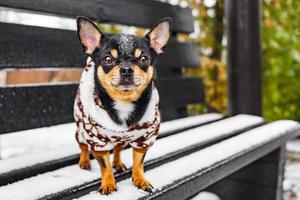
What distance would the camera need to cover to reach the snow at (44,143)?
1402mm

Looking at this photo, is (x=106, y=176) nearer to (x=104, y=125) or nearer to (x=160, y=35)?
(x=104, y=125)

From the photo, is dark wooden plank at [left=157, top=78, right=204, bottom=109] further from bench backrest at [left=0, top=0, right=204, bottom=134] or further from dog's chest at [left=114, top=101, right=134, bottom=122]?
dog's chest at [left=114, top=101, right=134, bottom=122]

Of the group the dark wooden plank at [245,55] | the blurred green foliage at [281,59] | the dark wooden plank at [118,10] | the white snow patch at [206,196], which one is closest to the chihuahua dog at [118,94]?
the dark wooden plank at [118,10]

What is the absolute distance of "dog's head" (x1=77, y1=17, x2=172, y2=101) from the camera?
41.9 inches

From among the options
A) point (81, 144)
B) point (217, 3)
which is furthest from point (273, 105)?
point (81, 144)

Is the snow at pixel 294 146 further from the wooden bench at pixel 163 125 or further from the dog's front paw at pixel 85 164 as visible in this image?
the dog's front paw at pixel 85 164

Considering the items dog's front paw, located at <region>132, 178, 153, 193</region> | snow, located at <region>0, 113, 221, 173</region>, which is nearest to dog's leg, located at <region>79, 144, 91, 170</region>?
snow, located at <region>0, 113, 221, 173</region>

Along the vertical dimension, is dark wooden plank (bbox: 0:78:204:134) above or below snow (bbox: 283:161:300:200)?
above

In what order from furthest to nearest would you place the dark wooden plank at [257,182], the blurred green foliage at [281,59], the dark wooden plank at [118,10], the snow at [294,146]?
1. the blurred green foliage at [281,59]
2. the snow at [294,146]
3. the dark wooden plank at [257,182]
4. the dark wooden plank at [118,10]

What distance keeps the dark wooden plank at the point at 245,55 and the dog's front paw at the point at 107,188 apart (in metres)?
1.87

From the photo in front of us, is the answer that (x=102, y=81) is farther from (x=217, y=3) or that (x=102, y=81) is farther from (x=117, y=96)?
(x=217, y=3)

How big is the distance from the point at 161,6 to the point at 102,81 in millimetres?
1636

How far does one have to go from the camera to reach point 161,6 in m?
2.64

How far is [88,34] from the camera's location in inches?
45.0
